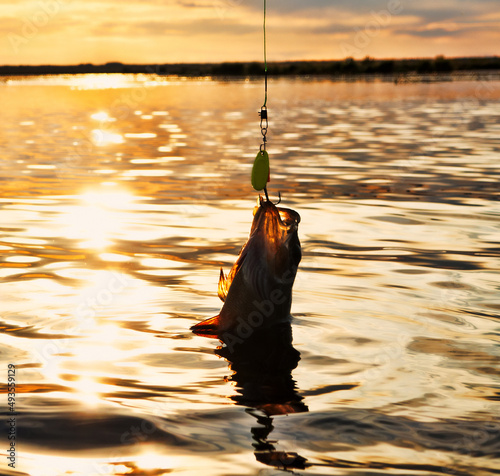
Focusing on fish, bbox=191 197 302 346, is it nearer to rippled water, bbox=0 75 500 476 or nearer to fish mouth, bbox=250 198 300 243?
fish mouth, bbox=250 198 300 243

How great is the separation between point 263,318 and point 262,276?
1.67 ft

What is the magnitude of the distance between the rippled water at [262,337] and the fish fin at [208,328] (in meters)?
0.10

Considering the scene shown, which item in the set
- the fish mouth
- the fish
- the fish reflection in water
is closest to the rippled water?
the fish reflection in water

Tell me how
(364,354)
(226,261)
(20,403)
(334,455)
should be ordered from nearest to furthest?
(334,455)
(20,403)
(364,354)
(226,261)

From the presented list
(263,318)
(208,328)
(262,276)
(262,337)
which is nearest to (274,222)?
(262,276)

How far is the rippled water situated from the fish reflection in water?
0.03 metres

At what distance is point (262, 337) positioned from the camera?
227 inches

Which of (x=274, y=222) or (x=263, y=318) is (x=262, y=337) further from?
(x=274, y=222)

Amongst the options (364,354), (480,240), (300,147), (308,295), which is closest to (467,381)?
(364,354)

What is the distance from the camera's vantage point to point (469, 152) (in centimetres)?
1939

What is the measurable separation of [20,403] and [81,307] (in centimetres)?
209

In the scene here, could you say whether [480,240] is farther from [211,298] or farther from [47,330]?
[47,330]

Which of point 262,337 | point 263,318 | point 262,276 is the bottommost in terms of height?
point 262,337

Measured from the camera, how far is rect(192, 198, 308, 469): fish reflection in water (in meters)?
4.93
